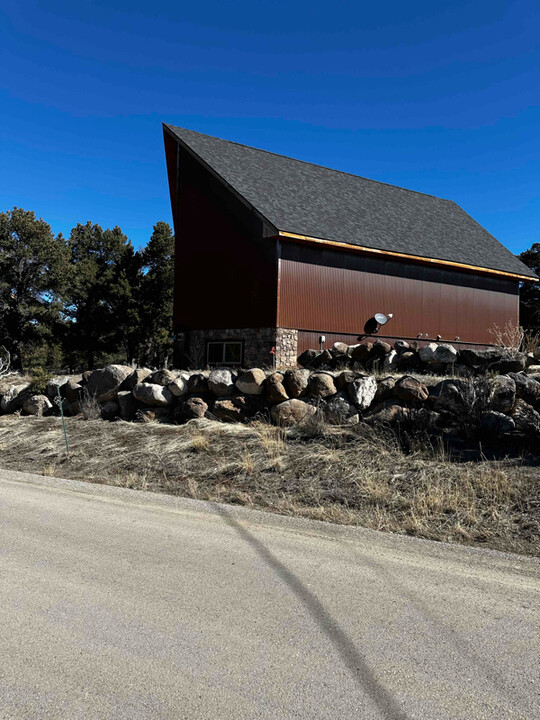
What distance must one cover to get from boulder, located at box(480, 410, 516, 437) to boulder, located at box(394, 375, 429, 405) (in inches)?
45.8

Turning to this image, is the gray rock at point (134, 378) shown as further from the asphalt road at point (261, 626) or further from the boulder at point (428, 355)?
the asphalt road at point (261, 626)

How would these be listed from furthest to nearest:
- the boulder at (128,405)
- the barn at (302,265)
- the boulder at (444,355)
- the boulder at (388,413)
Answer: the barn at (302,265) < the boulder at (128,405) < the boulder at (444,355) < the boulder at (388,413)

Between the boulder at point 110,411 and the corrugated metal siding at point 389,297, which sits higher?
the corrugated metal siding at point 389,297

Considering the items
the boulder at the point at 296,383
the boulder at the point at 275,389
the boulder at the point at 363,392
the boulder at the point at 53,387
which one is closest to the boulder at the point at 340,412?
the boulder at the point at 363,392

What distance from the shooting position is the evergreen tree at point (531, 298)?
3991cm

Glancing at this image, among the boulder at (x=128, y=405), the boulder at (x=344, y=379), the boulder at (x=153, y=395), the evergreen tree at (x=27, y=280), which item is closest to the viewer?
the boulder at (x=344, y=379)

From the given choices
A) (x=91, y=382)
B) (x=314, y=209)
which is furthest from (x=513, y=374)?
(x=314, y=209)

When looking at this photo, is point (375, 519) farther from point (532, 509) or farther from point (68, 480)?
point (68, 480)

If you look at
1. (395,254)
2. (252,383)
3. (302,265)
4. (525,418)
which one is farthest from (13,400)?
(395,254)

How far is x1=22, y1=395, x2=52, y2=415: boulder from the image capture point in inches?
531

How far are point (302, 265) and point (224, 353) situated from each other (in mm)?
4749

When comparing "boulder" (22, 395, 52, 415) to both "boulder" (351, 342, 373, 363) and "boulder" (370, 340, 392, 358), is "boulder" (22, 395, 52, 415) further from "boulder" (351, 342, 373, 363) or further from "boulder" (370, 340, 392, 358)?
"boulder" (370, 340, 392, 358)

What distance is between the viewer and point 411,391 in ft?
30.7

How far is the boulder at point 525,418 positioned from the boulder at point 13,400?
38.5ft
